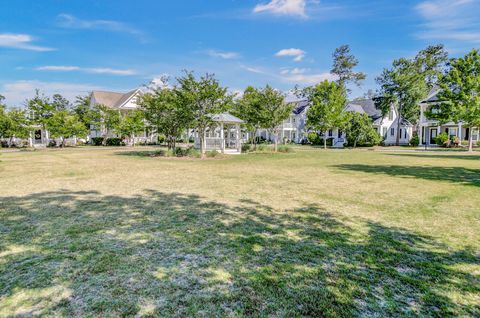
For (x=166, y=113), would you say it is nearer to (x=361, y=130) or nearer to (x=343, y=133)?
(x=361, y=130)

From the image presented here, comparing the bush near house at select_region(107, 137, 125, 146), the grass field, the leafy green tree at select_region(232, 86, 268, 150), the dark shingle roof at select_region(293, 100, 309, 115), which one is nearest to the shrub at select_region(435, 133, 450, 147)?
the dark shingle roof at select_region(293, 100, 309, 115)

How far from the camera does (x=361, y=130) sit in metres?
35.9

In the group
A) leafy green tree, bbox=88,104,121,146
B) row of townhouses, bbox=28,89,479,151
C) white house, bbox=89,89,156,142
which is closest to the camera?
leafy green tree, bbox=88,104,121,146

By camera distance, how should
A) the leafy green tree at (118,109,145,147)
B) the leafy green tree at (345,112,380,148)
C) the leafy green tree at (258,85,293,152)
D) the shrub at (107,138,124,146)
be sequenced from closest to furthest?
the leafy green tree at (258,85,293,152) → the leafy green tree at (118,109,145,147) → the leafy green tree at (345,112,380,148) → the shrub at (107,138,124,146)

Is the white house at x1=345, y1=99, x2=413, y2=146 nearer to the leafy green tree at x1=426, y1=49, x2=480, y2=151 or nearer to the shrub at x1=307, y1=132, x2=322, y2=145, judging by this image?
the shrub at x1=307, y1=132, x2=322, y2=145

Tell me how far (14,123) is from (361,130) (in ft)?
127

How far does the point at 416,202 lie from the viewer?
21.9 feet

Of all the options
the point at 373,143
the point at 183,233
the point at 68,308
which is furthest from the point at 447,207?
the point at 373,143

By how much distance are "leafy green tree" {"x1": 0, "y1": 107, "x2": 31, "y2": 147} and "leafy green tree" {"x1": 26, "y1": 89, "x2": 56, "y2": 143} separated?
0.77 meters

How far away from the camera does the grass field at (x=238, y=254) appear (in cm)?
264

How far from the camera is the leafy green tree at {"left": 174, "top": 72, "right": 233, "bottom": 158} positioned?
1842cm

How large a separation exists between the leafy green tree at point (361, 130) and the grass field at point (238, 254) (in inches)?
1208

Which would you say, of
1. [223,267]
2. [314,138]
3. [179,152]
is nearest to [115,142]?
[179,152]

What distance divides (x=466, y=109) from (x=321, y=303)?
27812 millimetres
